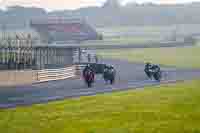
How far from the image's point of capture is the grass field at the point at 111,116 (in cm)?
1650

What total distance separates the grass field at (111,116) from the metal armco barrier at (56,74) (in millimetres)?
13353

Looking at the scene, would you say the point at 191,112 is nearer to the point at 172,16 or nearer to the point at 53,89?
the point at 53,89

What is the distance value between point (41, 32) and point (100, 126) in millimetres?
88272

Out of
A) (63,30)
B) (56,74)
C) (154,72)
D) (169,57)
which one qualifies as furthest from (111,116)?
(63,30)

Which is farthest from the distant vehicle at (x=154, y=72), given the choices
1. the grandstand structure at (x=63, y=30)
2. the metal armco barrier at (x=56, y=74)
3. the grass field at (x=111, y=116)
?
the grandstand structure at (x=63, y=30)

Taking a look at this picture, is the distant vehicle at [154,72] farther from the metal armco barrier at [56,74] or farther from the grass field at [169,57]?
the grass field at [169,57]

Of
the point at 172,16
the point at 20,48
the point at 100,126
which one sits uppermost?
the point at 172,16

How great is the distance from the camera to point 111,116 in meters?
18.9

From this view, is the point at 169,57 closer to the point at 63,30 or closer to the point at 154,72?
the point at 154,72

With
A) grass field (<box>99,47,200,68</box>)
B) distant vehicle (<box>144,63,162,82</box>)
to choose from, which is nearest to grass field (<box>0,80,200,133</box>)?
distant vehicle (<box>144,63,162,82</box>)

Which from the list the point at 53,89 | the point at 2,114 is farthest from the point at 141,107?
the point at 53,89

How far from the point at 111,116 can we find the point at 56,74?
20.9 metres

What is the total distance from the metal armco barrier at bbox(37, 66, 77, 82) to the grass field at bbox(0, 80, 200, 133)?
13.4 m

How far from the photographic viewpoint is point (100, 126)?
1686 centimetres
